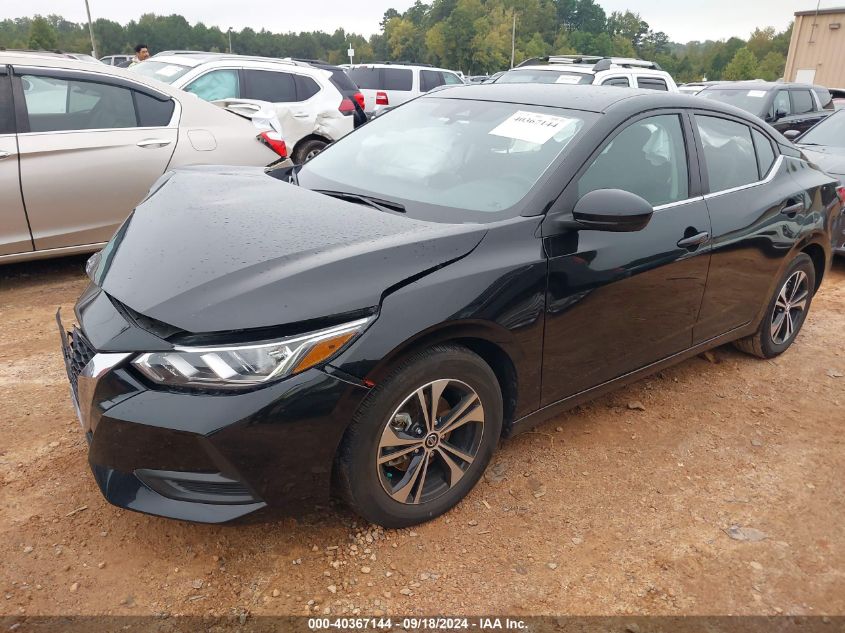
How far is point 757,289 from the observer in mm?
3770

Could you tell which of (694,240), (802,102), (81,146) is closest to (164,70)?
(81,146)

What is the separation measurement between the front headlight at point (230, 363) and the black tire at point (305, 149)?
21.9 ft

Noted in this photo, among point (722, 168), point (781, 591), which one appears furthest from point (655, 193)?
point (781, 591)

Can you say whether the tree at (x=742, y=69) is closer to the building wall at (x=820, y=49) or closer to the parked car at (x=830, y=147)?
the building wall at (x=820, y=49)

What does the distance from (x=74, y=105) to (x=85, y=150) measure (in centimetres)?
42

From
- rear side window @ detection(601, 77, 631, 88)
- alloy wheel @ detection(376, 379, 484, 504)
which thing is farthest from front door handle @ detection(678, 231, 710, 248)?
rear side window @ detection(601, 77, 631, 88)

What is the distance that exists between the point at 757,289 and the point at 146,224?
126 inches

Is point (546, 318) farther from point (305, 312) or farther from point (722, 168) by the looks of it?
point (722, 168)

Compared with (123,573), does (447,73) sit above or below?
above

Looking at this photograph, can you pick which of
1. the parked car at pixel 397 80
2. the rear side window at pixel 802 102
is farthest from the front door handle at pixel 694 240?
the parked car at pixel 397 80

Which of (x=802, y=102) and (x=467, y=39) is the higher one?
(x=467, y=39)

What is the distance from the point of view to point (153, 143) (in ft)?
16.6

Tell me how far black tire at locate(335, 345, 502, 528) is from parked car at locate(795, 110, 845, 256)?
4.88 metres

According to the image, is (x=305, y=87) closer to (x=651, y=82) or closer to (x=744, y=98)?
(x=651, y=82)
